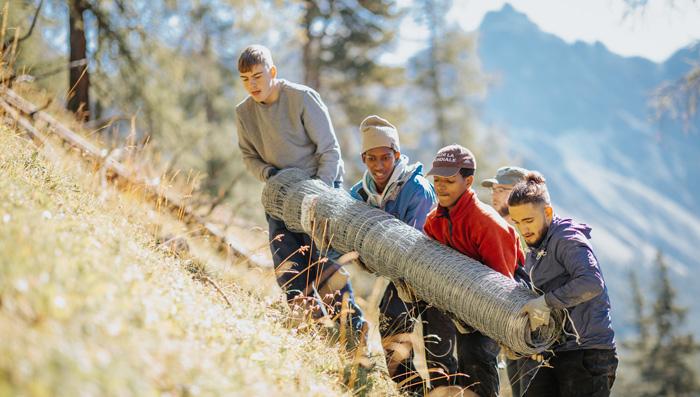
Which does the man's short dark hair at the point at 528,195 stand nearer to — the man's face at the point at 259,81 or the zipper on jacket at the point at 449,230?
the zipper on jacket at the point at 449,230

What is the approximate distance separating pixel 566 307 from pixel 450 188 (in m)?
1.04

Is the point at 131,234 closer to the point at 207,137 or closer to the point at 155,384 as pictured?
the point at 155,384

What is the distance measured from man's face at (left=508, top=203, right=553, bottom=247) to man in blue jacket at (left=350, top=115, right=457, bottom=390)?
836 mm

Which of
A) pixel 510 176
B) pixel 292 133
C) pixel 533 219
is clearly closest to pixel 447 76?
pixel 510 176

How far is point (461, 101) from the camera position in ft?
89.3

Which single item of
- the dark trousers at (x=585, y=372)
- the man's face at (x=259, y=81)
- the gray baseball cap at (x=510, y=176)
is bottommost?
the dark trousers at (x=585, y=372)

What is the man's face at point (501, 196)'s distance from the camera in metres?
5.31

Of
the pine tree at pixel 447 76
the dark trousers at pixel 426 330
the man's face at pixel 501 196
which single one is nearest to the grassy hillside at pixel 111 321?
the dark trousers at pixel 426 330

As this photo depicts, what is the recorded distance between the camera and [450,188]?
4.03 m

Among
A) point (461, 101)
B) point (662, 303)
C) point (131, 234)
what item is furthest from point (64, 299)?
point (662, 303)

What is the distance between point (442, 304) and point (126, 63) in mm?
8001

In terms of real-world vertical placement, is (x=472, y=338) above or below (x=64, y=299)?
below

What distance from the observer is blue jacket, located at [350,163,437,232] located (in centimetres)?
454

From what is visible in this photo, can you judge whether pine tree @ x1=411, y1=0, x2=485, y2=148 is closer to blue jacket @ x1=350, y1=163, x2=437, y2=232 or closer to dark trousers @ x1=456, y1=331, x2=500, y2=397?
blue jacket @ x1=350, y1=163, x2=437, y2=232
